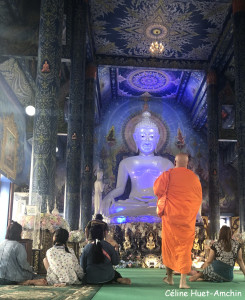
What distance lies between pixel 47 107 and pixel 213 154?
910 centimetres

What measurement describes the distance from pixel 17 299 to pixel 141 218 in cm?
946

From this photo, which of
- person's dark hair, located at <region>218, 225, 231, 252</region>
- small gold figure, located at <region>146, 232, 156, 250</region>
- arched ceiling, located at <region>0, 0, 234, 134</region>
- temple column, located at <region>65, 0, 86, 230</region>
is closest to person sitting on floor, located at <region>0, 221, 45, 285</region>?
person's dark hair, located at <region>218, 225, 231, 252</region>

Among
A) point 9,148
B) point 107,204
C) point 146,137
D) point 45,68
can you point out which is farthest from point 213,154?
point 45,68

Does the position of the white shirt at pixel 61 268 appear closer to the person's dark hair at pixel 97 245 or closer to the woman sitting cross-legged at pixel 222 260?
the person's dark hair at pixel 97 245

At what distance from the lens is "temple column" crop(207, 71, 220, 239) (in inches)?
538

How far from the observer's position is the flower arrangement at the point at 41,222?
5.66m

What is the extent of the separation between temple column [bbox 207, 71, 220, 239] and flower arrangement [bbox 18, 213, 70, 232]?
27.7ft

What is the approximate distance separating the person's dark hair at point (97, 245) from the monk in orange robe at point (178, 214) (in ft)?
2.32

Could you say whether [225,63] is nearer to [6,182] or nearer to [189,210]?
[6,182]

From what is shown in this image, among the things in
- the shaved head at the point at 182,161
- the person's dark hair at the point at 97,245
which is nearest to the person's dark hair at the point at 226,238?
the shaved head at the point at 182,161

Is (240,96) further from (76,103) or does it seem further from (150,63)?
(150,63)

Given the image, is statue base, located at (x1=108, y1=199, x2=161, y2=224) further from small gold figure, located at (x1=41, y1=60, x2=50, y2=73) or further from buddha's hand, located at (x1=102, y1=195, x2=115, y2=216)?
small gold figure, located at (x1=41, y1=60, x2=50, y2=73)

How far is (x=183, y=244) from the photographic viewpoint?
4473 millimetres

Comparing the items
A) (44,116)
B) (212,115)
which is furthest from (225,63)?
(44,116)
